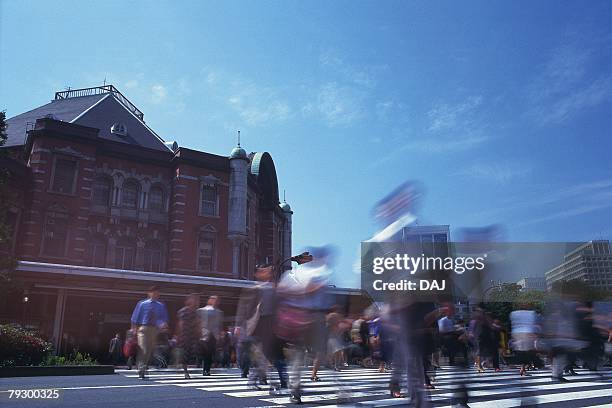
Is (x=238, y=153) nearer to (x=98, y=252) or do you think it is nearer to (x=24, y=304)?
(x=98, y=252)

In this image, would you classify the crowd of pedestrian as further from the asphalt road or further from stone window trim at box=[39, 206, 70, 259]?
stone window trim at box=[39, 206, 70, 259]

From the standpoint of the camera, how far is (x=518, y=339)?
7324mm

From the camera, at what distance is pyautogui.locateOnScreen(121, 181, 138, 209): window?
30188mm

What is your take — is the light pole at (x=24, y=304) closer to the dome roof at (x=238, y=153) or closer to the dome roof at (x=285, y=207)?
the dome roof at (x=238, y=153)

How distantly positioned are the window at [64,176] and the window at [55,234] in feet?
5.39

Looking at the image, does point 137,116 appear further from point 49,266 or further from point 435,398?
point 435,398

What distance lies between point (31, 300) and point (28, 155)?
1032 cm

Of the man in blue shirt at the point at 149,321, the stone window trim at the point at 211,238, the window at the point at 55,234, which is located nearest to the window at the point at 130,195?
the window at the point at 55,234

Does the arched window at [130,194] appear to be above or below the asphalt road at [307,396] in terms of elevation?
above

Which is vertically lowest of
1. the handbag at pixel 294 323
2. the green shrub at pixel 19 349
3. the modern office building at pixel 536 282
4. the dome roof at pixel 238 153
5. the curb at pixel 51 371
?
the curb at pixel 51 371

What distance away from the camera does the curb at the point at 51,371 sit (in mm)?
11491

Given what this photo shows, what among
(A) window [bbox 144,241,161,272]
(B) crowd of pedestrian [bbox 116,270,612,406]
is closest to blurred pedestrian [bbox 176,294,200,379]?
(B) crowd of pedestrian [bbox 116,270,612,406]

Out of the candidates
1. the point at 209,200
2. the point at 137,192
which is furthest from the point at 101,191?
the point at 209,200

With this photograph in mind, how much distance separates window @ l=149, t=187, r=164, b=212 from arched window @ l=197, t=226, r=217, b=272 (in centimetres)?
333
